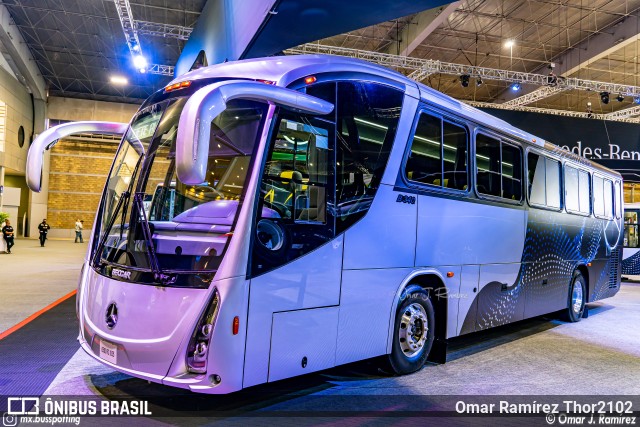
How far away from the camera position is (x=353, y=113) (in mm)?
4426

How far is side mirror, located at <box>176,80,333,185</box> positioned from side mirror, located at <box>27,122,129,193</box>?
5.73 feet

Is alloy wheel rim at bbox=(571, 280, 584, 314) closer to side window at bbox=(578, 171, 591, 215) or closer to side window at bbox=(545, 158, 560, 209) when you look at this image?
side window at bbox=(578, 171, 591, 215)

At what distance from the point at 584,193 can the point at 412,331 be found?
5.61 meters

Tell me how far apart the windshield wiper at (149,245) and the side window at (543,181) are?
556 centimetres

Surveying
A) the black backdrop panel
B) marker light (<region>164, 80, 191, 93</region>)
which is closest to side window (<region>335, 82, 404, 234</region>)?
marker light (<region>164, 80, 191, 93</region>)

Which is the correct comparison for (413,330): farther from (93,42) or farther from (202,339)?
(93,42)

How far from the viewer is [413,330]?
519 centimetres

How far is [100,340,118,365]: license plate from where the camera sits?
3.74 m

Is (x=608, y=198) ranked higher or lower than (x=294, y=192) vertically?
higher

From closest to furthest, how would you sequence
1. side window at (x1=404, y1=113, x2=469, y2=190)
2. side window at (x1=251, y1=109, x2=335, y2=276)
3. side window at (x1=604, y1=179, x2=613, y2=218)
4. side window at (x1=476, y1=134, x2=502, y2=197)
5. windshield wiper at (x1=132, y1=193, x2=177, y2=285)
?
windshield wiper at (x1=132, y1=193, x2=177, y2=285), side window at (x1=251, y1=109, x2=335, y2=276), side window at (x1=404, y1=113, x2=469, y2=190), side window at (x1=476, y1=134, x2=502, y2=197), side window at (x1=604, y1=179, x2=613, y2=218)

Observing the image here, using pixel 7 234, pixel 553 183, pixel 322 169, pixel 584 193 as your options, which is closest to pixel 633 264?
pixel 584 193

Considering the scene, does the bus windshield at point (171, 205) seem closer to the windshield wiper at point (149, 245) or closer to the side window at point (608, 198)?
the windshield wiper at point (149, 245)

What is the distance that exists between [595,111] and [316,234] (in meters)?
33.5

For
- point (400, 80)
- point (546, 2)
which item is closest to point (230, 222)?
point (400, 80)
